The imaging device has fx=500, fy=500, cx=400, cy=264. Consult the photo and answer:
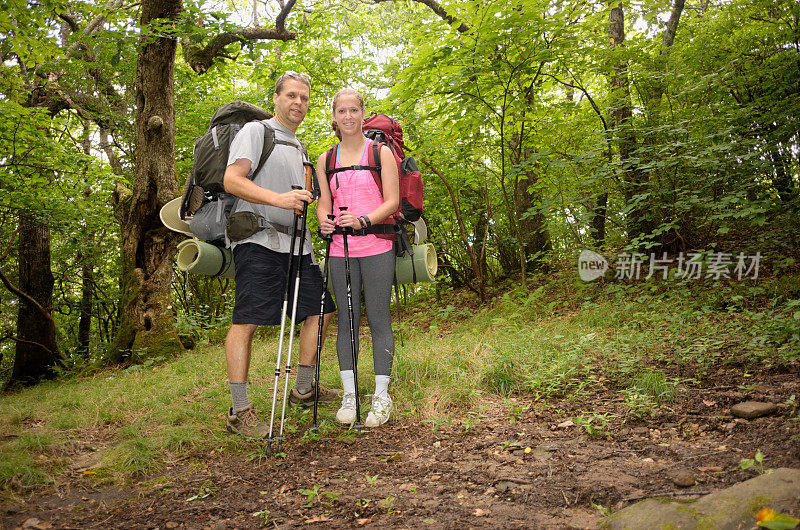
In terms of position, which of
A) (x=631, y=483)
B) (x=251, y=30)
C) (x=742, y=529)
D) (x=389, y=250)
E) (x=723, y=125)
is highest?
(x=251, y=30)

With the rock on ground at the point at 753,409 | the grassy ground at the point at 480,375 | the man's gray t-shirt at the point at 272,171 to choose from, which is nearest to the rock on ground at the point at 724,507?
the rock on ground at the point at 753,409

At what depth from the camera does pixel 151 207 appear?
7652 mm

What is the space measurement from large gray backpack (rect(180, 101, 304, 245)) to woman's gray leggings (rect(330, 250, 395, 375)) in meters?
0.86

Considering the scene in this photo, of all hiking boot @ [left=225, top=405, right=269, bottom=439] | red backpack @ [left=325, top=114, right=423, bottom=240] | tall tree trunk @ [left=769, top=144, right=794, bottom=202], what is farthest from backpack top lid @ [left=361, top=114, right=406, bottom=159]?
tall tree trunk @ [left=769, top=144, right=794, bottom=202]

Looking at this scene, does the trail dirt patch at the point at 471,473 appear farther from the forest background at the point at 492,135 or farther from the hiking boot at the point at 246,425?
Result: the forest background at the point at 492,135

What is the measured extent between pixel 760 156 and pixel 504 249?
4386 millimetres

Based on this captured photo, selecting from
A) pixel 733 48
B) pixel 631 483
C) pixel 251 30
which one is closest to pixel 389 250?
pixel 631 483

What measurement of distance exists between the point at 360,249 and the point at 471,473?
5.51 feet

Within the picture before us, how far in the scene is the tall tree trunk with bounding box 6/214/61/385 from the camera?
381 inches

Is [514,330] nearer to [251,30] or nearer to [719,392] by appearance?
[719,392]

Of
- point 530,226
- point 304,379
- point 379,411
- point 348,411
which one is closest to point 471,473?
point 379,411

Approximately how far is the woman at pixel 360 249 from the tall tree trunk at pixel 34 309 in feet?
28.7

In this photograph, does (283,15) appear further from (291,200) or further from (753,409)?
(753,409)

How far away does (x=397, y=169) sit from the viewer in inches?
143
